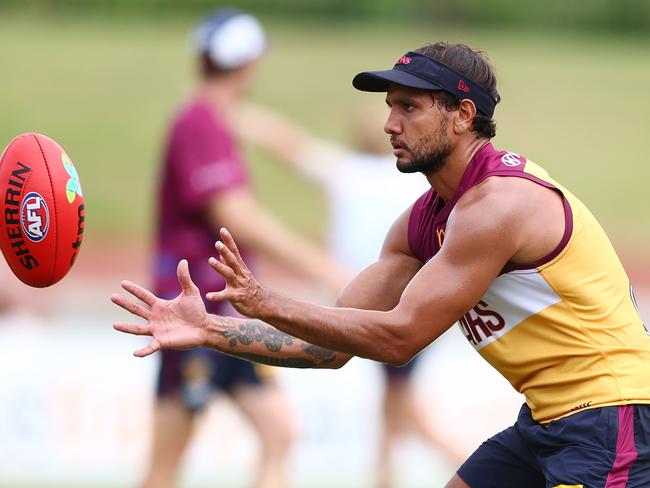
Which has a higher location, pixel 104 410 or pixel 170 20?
pixel 170 20

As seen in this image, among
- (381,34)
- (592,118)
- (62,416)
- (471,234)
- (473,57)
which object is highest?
(381,34)

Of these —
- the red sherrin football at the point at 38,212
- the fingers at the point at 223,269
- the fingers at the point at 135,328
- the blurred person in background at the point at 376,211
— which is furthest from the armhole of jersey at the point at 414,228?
the blurred person in background at the point at 376,211

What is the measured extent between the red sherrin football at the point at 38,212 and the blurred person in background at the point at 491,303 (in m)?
0.78

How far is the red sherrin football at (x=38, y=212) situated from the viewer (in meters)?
5.06

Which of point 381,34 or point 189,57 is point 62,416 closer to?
point 189,57

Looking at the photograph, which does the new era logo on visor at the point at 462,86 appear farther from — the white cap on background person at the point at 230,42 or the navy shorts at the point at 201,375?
the white cap on background person at the point at 230,42

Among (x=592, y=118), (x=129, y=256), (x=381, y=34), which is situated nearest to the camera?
(x=129, y=256)

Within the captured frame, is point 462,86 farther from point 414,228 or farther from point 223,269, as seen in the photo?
point 223,269

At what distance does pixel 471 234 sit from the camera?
4.38m

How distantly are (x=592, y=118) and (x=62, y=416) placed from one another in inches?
861

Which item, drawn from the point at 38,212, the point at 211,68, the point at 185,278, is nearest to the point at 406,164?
the point at 185,278

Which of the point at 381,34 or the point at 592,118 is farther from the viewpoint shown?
the point at 381,34

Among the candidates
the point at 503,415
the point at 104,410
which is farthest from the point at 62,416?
the point at 503,415

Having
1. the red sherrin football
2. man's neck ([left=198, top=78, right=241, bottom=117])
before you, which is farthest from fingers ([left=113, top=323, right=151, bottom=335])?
man's neck ([left=198, top=78, right=241, bottom=117])
